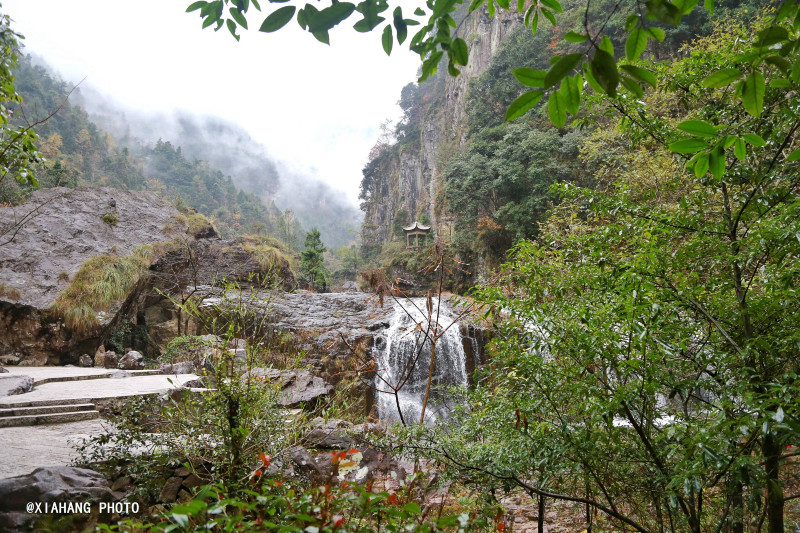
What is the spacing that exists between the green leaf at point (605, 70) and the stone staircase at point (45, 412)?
5.54 m

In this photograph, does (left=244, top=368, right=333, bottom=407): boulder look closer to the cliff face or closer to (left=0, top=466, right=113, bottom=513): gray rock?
(left=0, top=466, right=113, bottom=513): gray rock

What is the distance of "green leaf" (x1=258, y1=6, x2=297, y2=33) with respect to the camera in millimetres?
835

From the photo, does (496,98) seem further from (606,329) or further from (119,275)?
(606,329)

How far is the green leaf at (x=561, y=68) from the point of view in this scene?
→ 0.58m

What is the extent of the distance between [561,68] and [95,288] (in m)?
10.6

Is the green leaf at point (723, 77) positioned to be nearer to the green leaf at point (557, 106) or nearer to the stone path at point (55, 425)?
the green leaf at point (557, 106)

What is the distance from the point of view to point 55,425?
391 cm

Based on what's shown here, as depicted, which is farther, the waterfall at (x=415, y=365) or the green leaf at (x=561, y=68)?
the waterfall at (x=415, y=365)

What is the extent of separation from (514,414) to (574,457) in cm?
50

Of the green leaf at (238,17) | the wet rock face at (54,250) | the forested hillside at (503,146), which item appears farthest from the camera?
the forested hillside at (503,146)

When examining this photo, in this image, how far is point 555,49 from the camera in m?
15.5

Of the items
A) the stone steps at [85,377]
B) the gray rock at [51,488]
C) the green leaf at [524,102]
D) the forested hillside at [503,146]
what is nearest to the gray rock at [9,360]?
the stone steps at [85,377]

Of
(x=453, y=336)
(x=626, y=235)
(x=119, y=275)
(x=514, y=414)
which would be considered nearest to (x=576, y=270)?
(x=626, y=235)

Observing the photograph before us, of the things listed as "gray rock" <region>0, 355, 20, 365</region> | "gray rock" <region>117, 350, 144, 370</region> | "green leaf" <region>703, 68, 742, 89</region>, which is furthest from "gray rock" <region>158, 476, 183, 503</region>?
"gray rock" <region>0, 355, 20, 365</region>
